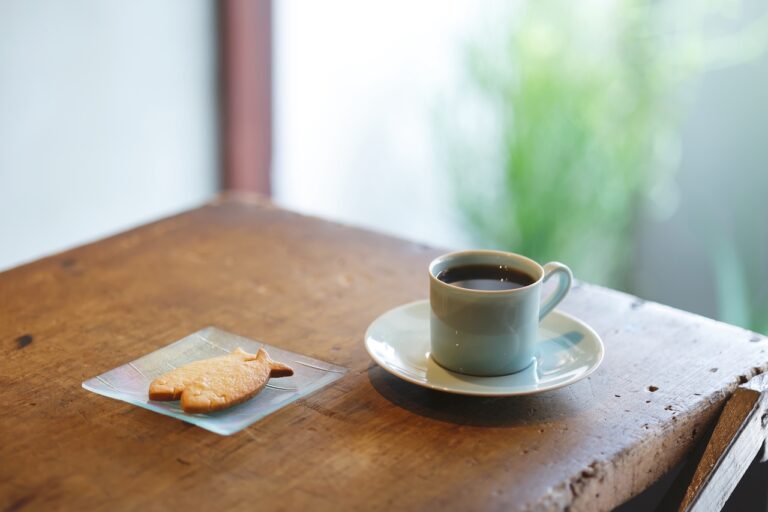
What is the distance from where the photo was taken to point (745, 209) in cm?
229

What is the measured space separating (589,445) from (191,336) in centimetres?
45

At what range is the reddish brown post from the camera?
2.51 meters

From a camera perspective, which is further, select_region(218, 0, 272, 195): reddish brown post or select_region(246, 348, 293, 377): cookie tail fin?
select_region(218, 0, 272, 195): reddish brown post

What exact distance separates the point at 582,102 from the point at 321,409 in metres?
1.50

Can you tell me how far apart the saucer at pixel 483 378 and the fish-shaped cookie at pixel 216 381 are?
110mm

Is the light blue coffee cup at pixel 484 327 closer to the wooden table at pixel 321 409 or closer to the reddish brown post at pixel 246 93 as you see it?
the wooden table at pixel 321 409

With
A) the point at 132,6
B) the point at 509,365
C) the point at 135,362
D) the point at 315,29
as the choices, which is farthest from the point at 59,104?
the point at 509,365

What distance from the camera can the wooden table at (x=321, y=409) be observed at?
2.56ft

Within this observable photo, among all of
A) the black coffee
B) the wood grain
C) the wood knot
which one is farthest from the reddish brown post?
the wood grain

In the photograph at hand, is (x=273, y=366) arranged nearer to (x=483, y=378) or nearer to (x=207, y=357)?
(x=207, y=357)

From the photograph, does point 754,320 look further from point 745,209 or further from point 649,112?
point 649,112

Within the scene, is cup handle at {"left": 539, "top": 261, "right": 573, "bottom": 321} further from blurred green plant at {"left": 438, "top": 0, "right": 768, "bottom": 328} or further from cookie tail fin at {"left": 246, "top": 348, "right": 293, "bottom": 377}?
blurred green plant at {"left": 438, "top": 0, "right": 768, "bottom": 328}

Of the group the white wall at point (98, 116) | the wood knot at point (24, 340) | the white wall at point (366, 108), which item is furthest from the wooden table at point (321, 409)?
the white wall at point (366, 108)

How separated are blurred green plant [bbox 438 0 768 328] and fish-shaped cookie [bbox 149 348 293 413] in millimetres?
1429
